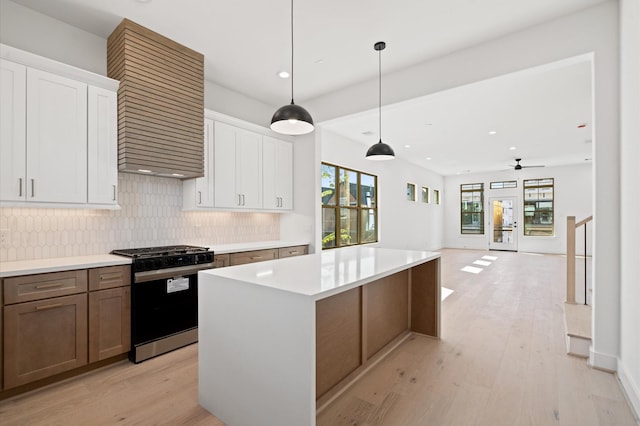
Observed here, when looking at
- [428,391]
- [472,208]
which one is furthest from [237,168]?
[472,208]

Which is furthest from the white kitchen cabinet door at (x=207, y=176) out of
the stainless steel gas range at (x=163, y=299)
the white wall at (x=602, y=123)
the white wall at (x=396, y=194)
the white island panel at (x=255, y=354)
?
the white wall at (x=602, y=123)

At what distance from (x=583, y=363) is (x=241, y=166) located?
412 cm

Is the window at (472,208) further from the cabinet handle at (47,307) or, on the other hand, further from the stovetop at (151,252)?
the cabinet handle at (47,307)

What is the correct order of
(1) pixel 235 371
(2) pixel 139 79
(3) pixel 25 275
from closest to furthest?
(1) pixel 235 371 < (3) pixel 25 275 < (2) pixel 139 79

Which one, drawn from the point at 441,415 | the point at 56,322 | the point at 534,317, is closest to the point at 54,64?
the point at 56,322

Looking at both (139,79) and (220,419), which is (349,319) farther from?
(139,79)

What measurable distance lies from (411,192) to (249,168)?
6.81 metres

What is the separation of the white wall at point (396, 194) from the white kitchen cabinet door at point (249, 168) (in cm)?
95

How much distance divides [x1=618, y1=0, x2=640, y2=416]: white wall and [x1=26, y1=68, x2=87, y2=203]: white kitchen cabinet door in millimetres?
4211

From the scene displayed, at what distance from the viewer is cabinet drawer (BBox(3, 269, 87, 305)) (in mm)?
2163

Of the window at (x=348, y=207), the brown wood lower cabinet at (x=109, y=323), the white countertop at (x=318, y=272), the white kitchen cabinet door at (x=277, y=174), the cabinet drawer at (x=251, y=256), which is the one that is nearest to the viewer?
the white countertop at (x=318, y=272)

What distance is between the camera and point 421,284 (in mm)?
3361

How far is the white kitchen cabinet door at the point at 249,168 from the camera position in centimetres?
412

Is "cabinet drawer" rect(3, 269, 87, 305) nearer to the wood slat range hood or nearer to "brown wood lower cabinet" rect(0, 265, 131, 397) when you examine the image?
"brown wood lower cabinet" rect(0, 265, 131, 397)
